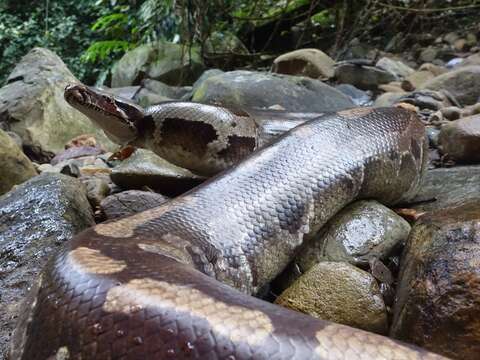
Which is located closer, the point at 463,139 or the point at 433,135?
the point at 463,139

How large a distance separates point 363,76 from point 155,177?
5.33m

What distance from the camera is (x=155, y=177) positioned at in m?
4.39

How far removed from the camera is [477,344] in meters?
2.27

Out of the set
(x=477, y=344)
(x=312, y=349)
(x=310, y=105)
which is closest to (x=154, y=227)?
(x=312, y=349)

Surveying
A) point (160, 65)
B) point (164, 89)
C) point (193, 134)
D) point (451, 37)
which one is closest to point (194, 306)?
point (193, 134)

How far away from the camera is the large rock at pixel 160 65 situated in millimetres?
10914

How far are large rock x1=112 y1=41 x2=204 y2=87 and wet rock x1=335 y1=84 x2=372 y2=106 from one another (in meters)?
3.31

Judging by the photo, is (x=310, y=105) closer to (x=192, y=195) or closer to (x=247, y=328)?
(x=192, y=195)

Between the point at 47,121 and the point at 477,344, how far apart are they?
5.65 meters

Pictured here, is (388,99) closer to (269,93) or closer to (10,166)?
(269,93)

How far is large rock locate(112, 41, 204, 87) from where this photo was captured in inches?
430

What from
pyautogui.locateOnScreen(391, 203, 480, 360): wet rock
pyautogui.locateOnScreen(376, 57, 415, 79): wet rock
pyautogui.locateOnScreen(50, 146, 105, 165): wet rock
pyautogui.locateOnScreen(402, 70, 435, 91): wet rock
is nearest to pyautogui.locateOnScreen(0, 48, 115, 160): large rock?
pyautogui.locateOnScreen(50, 146, 105, 165): wet rock

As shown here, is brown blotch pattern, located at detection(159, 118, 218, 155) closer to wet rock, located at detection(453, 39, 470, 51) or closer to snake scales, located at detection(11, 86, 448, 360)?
snake scales, located at detection(11, 86, 448, 360)

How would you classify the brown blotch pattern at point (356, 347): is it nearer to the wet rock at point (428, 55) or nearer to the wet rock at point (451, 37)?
the wet rock at point (428, 55)
